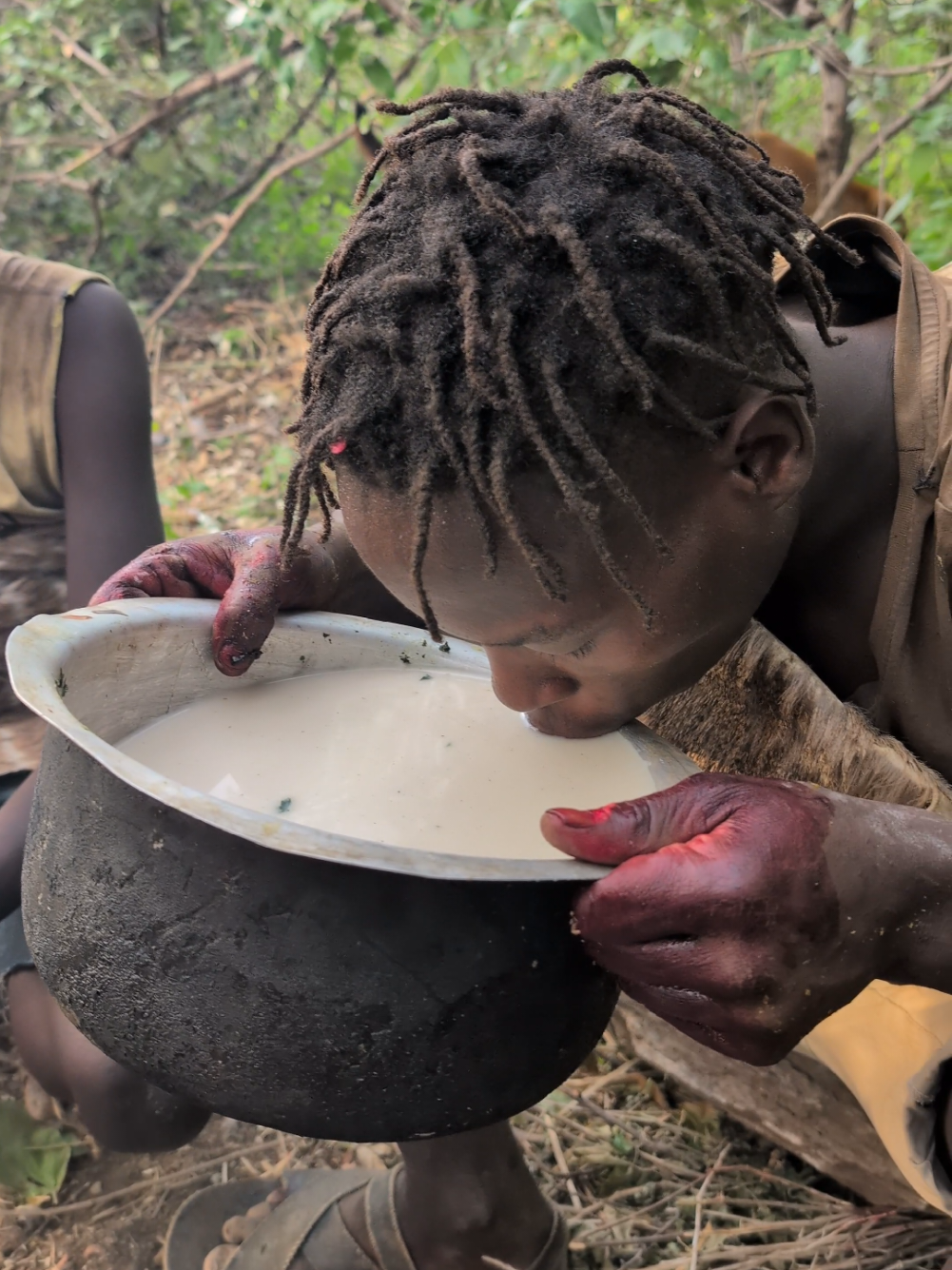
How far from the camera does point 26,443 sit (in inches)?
78.6

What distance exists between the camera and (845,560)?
4.45 ft

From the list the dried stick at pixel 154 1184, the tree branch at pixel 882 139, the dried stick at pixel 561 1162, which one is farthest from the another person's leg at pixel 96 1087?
the tree branch at pixel 882 139

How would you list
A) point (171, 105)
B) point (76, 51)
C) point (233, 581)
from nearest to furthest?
point (233, 581), point (171, 105), point (76, 51)

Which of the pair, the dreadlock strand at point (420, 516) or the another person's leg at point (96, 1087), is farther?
the another person's leg at point (96, 1087)

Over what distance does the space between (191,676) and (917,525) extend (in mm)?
880

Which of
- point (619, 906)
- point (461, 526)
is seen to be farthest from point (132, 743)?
point (619, 906)

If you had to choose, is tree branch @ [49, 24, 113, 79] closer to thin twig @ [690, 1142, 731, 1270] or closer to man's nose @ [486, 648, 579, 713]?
man's nose @ [486, 648, 579, 713]

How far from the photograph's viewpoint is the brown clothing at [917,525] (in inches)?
49.0

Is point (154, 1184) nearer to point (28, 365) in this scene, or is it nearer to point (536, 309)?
point (28, 365)

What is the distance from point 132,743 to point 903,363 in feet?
3.27

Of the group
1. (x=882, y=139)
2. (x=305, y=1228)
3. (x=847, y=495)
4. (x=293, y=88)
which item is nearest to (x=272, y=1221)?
(x=305, y=1228)

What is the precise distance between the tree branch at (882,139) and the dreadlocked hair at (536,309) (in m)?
1.75

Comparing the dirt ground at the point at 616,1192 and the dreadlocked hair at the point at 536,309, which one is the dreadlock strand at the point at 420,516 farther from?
the dirt ground at the point at 616,1192

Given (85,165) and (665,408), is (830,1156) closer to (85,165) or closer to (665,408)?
(665,408)
